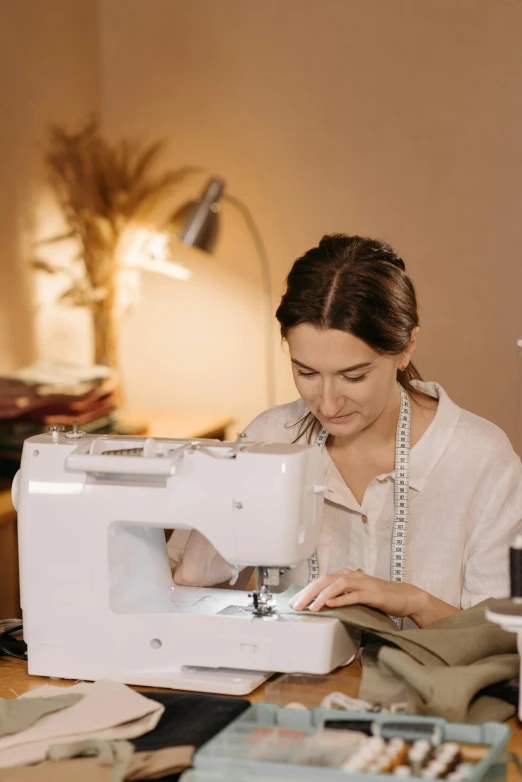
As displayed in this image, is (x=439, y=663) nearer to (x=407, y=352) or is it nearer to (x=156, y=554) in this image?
(x=156, y=554)

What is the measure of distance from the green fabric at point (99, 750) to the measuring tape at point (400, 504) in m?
0.70

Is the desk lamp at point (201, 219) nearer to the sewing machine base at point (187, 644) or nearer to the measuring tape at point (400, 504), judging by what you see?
the measuring tape at point (400, 504)

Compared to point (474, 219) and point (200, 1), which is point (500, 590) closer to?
A: point (474, 219)

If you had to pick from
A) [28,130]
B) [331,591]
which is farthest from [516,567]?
[28,130]

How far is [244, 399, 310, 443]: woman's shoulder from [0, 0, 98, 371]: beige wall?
1666 millimetres

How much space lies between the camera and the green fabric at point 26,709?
132 cm

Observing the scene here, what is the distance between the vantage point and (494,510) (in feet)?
6.09

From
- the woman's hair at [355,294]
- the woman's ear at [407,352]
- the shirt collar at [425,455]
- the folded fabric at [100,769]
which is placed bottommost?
the folded fabric at [100,769]

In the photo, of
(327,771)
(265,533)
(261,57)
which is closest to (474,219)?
(261,57)

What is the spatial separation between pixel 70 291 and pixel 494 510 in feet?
7.58

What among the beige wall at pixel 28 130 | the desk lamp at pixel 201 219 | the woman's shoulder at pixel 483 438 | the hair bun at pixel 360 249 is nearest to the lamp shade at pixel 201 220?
the desk lamp at pixel 201 219

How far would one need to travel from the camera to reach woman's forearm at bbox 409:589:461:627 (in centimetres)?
162

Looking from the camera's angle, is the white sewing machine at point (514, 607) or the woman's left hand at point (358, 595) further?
the woman's left hand at point (358, 595)

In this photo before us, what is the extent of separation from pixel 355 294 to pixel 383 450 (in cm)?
34
